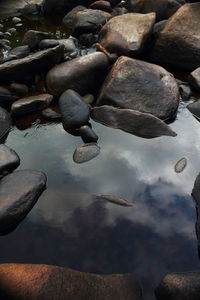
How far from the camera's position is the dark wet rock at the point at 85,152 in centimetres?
479

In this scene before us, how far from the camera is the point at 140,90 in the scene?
560 centimetres

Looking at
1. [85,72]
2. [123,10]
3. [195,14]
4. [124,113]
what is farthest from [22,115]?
[123,10]

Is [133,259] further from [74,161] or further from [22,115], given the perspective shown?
[22,115]

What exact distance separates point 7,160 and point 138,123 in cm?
190

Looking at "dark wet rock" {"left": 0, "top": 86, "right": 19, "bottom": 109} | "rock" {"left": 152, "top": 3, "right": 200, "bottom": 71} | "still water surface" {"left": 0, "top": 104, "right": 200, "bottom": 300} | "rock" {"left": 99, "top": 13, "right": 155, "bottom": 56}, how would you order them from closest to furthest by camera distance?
1. "still water surface" {"left": 0, "top": 104, "right": 200, "bottom": 300}
2. "dark wet rock" {"left": 0, "top": 86, "right": 19, "bottom": 109}
3. "rock" {"left": 152, "top": 3, "right": 200, "bottom": 71}
4. "rock" {"left": 99, "top": 13, "right": 155, "bottom": 56}

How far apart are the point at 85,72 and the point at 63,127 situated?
1129 millimetres

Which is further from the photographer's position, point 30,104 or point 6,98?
point 6,98

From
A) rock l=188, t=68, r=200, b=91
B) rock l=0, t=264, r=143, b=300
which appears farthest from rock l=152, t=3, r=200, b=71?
rock l=0, t=264, r=143, b=300

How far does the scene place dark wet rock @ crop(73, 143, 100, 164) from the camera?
479cm

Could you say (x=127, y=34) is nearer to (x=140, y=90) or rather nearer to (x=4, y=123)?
(x=140, y=90)

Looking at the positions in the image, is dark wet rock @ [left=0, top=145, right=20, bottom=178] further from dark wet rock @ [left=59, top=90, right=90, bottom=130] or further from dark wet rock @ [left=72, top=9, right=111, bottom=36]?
dark wet rock @ [left=72, top=9, right=111, bottom=36]

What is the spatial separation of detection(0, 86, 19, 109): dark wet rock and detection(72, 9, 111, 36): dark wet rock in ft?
11.3

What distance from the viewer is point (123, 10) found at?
9609 mm

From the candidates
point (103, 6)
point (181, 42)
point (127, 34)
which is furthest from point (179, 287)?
point (103, 6)
